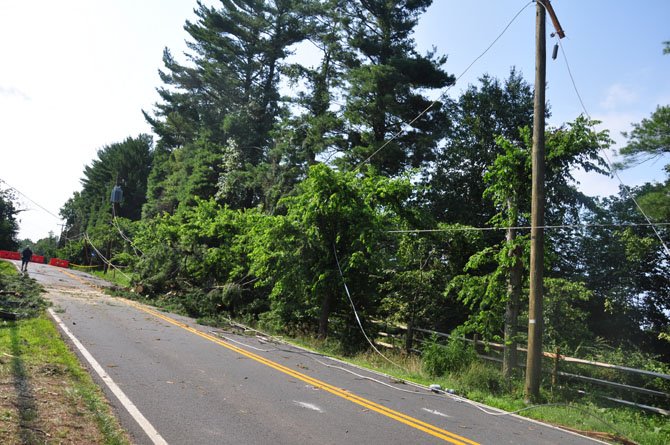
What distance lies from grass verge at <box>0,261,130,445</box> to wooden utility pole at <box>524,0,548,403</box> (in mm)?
8508

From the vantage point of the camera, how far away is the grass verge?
19.2 ft

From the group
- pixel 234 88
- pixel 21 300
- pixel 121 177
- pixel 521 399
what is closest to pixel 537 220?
pixel 521 399

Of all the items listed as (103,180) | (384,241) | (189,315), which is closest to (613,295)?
(384,241)

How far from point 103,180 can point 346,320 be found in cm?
7921

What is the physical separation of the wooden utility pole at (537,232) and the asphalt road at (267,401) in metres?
2.37

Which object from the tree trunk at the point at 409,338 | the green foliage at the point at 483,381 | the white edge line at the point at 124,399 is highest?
the tree trunk at the point at 409,338

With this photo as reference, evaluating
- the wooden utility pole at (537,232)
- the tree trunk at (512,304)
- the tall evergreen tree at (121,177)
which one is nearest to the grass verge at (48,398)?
the wooden utility pole at (537,232)

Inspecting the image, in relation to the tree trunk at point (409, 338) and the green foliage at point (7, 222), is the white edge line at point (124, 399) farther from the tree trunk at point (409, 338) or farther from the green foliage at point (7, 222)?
the green foliage at point (7, 222)

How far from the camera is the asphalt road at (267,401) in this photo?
684 cm

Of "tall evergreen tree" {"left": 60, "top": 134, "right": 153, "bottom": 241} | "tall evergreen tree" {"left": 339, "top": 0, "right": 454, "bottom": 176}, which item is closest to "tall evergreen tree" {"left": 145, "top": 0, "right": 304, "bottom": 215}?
"tall evergreen tree" {"left": 339, "top": 0, "right": 454, "bottom": 176}

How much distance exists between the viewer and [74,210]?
10588 centimetres

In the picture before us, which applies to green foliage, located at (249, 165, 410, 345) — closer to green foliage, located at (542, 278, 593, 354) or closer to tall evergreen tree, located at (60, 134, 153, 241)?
green foliage, located at (542, 278, 593, 354)

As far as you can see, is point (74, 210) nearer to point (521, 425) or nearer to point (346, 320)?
point (346, 320)

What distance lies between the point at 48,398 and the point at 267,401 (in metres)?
3.03
